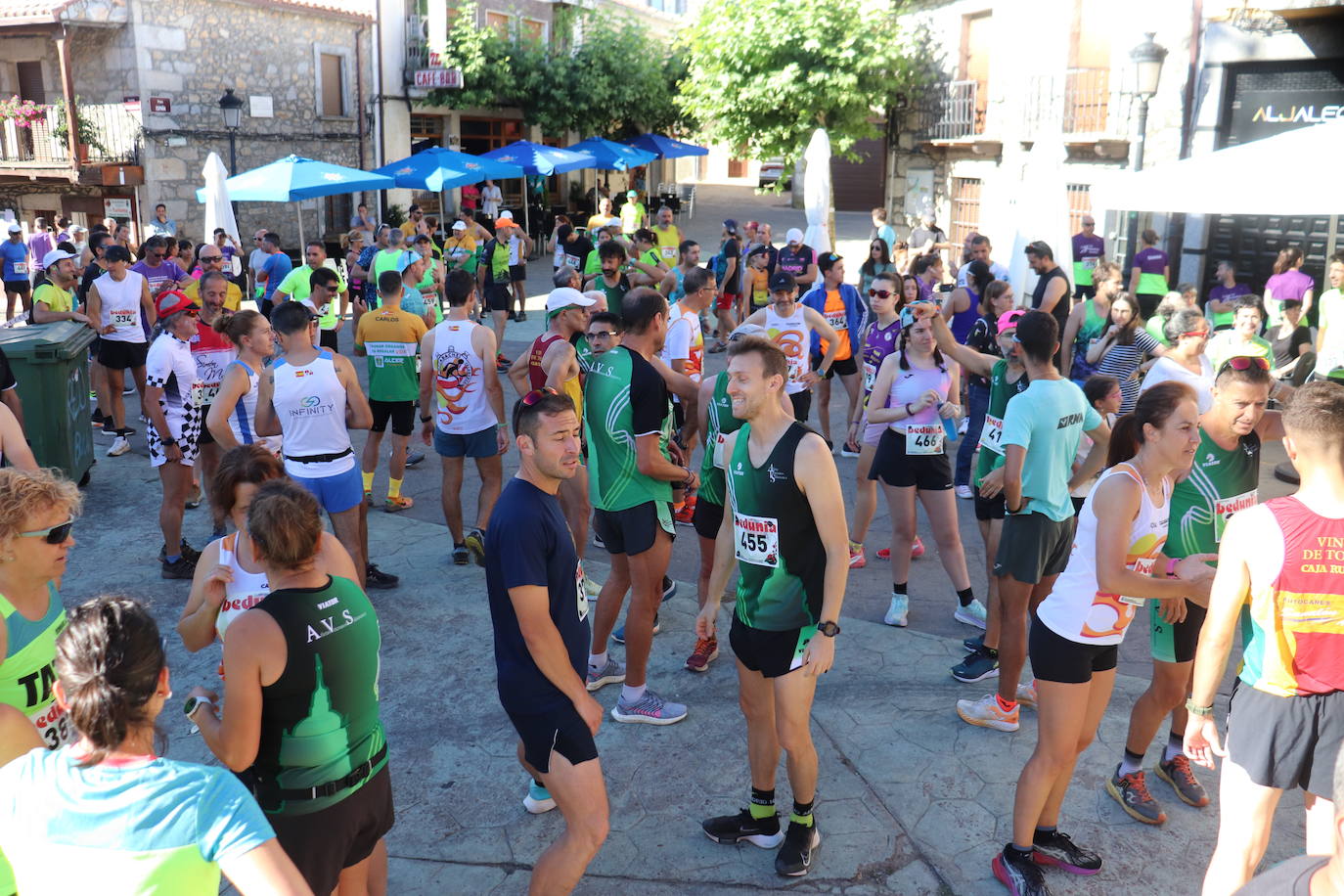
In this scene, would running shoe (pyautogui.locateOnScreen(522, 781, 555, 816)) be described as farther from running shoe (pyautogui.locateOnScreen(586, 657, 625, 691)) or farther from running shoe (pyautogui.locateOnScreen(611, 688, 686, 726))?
running shoe (pyautogui.locateOnScreen(586, 657, 625, 691))

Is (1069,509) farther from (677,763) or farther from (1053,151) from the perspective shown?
(1053,151)

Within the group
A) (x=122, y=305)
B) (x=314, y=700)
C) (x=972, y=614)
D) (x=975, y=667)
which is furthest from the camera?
(x=122, y=305)

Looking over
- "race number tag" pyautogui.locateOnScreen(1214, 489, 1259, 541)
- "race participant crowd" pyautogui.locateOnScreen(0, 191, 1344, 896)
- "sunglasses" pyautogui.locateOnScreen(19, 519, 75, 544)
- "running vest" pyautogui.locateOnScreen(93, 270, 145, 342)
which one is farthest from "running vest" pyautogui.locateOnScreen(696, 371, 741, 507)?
"running vest" pyautogui.locateOnScreen(93, 270, 145, 342)

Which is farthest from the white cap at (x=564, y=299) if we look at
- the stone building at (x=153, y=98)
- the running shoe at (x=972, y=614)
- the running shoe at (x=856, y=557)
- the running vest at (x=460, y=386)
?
the stone building at (x=153, y=98)

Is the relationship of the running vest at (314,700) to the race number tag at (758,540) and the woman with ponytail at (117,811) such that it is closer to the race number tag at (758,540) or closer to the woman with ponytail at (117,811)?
the woman with ponytail at (117,811)

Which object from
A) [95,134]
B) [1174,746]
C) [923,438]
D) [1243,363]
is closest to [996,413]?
[923,438]

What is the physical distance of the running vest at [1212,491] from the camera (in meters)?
4.17

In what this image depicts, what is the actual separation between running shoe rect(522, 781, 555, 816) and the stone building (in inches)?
810

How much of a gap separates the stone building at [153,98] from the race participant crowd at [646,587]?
655 inches

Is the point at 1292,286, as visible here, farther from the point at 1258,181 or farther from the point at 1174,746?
the point at 1174,746

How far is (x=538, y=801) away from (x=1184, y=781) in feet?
8.61

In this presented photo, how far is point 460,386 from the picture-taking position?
22.1 ft

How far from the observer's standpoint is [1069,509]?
15.6 feet

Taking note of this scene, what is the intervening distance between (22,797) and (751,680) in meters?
2.41
